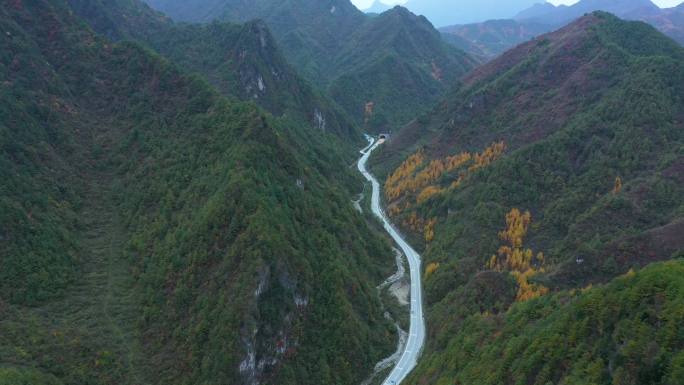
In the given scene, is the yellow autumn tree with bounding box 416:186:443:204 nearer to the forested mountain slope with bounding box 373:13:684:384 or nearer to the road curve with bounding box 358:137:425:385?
the forested mountain slope with bounding box 373:13:684:384

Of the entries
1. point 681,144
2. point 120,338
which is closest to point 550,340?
point 120,338

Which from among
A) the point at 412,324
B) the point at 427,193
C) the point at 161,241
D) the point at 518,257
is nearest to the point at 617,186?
the point at 518,257

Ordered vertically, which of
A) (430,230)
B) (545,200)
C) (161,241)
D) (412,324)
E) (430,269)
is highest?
(161,241)

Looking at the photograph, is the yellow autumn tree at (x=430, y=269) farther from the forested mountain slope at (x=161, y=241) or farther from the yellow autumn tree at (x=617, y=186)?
the yellow autumn tree at (x=617, y=186)

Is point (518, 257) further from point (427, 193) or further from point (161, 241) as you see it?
point (161, 241)

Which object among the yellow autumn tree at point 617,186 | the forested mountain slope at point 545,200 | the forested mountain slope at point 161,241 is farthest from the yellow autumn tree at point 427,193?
the yellow autumn tree at point 617,186

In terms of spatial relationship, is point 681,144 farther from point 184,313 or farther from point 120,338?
point 120,338

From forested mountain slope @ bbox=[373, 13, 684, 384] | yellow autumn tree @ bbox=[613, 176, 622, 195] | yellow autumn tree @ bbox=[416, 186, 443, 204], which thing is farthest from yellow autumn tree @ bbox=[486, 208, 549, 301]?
yellow autumn tree @ bbox=[416, 186, 443, 204]
